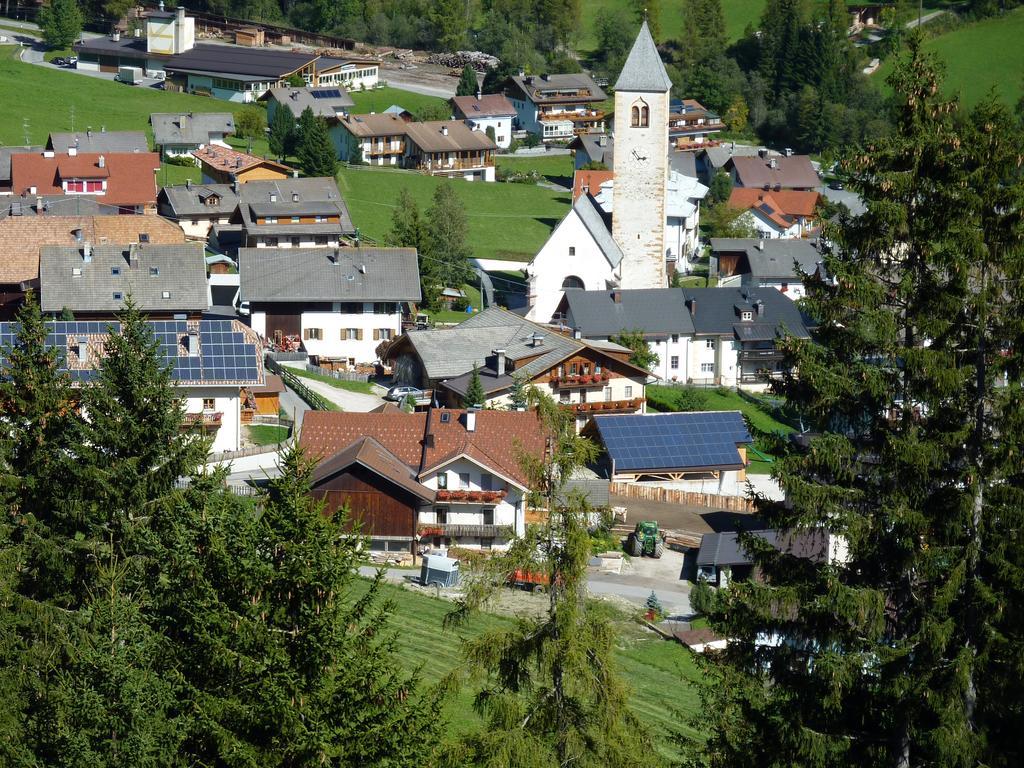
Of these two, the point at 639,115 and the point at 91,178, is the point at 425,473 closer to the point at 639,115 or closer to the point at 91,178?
the point at 639,115

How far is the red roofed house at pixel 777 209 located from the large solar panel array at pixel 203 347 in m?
54.9

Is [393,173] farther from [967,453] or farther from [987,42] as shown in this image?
[967,453]

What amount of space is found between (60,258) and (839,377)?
4556 cm

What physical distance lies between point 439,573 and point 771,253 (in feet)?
158

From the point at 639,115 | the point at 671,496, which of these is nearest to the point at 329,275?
the point at 671,496

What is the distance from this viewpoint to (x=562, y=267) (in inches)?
3081

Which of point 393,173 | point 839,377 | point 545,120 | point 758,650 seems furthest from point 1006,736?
point 545,120

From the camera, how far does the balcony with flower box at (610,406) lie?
2429 inches

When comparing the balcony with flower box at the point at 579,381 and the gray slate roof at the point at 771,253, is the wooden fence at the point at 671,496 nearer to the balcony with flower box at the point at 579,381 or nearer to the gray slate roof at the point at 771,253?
the balcony with flower box at the point at 579,381

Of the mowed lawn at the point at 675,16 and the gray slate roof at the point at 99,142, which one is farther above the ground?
the mowed lawn at the point at 675,16

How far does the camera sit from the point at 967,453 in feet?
57.0

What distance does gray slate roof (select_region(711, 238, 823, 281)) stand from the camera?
84438 millimetres

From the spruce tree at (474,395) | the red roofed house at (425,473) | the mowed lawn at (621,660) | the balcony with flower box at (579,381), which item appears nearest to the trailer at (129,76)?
the balcony with flower box at (579,381)

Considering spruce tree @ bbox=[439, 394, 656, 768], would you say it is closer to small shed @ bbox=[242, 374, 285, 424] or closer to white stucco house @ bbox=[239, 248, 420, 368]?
small shed @ bbox=[242, 374, 285, 424]
